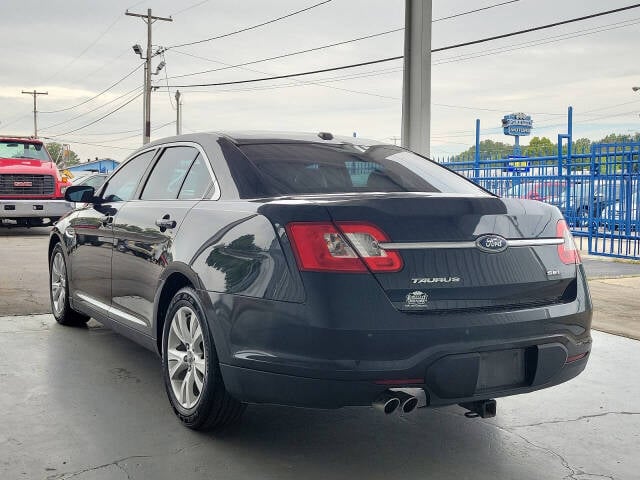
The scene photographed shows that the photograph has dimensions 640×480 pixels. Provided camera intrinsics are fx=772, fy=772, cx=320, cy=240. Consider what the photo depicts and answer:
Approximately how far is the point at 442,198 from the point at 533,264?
53cm

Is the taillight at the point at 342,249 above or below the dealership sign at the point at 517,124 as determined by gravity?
below

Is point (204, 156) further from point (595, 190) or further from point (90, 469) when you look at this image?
point (595, 190)

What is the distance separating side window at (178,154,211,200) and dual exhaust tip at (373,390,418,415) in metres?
1.61

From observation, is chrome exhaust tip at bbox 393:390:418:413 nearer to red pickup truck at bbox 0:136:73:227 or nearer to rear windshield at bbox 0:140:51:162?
red pickup truck at bbox 0:136:73:227

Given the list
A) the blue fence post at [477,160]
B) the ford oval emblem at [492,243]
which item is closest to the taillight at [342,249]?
the ford oval emblem at [492,243]

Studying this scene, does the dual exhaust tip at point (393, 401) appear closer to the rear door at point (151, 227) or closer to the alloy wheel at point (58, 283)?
the rear door at point (151, 227)

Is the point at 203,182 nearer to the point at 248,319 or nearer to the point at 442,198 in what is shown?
the point at 248,319

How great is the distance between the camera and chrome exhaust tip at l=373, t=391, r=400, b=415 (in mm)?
3246

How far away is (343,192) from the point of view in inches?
158

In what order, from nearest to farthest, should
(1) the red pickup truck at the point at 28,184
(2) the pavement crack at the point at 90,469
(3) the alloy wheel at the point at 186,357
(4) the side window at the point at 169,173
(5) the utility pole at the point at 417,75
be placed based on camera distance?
(2) the pavement crack at the point at 90,469 < (3) the alloy wheel at the point at 186,357 < (4) the side window at the point at 169,173 < (5) the utility pole at the point at 417,75 < (1) the red pickup truck at the point at 28,184

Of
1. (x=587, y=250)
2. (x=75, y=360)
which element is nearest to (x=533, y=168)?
(x=587, y=250)

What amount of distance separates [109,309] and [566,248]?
10.0 ft

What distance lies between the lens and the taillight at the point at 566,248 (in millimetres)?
3738

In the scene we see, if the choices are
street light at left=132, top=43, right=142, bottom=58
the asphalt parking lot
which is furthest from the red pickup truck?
street light at left=132, top=43, right=142, bottom=58
